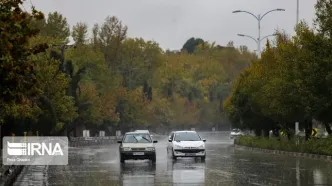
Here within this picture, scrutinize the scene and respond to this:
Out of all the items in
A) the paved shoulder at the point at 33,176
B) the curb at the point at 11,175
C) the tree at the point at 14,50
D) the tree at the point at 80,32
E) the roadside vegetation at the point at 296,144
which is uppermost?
the tree at the point at 80,32

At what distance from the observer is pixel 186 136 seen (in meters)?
41.1

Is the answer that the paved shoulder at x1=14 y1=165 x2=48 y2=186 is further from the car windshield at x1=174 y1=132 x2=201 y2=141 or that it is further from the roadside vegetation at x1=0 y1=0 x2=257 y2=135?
the car windshield at x1=174 y1=132 x2=201 y2=141

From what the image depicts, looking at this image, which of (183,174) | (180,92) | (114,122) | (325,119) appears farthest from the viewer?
(180,92)

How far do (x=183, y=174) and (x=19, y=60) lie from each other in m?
11.0

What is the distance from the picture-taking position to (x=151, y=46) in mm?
131875

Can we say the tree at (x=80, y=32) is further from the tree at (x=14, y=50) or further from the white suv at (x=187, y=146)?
the tree at (x=14, y=50)

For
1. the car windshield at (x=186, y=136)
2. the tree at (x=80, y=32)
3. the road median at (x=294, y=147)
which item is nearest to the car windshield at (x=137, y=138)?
the car windshield at (x=186, y=136)

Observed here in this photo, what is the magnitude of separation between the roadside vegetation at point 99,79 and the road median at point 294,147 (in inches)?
641

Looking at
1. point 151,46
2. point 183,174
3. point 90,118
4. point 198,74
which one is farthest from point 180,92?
point 183,174

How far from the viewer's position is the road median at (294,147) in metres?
41.8

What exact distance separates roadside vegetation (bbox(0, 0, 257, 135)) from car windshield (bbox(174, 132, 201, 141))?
8405 millimetres

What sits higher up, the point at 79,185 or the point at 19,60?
the point at 19,60

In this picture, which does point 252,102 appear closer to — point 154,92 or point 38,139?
point 38,139

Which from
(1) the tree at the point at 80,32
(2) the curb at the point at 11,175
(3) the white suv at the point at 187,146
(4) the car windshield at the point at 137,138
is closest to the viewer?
(2) the curb at the point at 11,175
